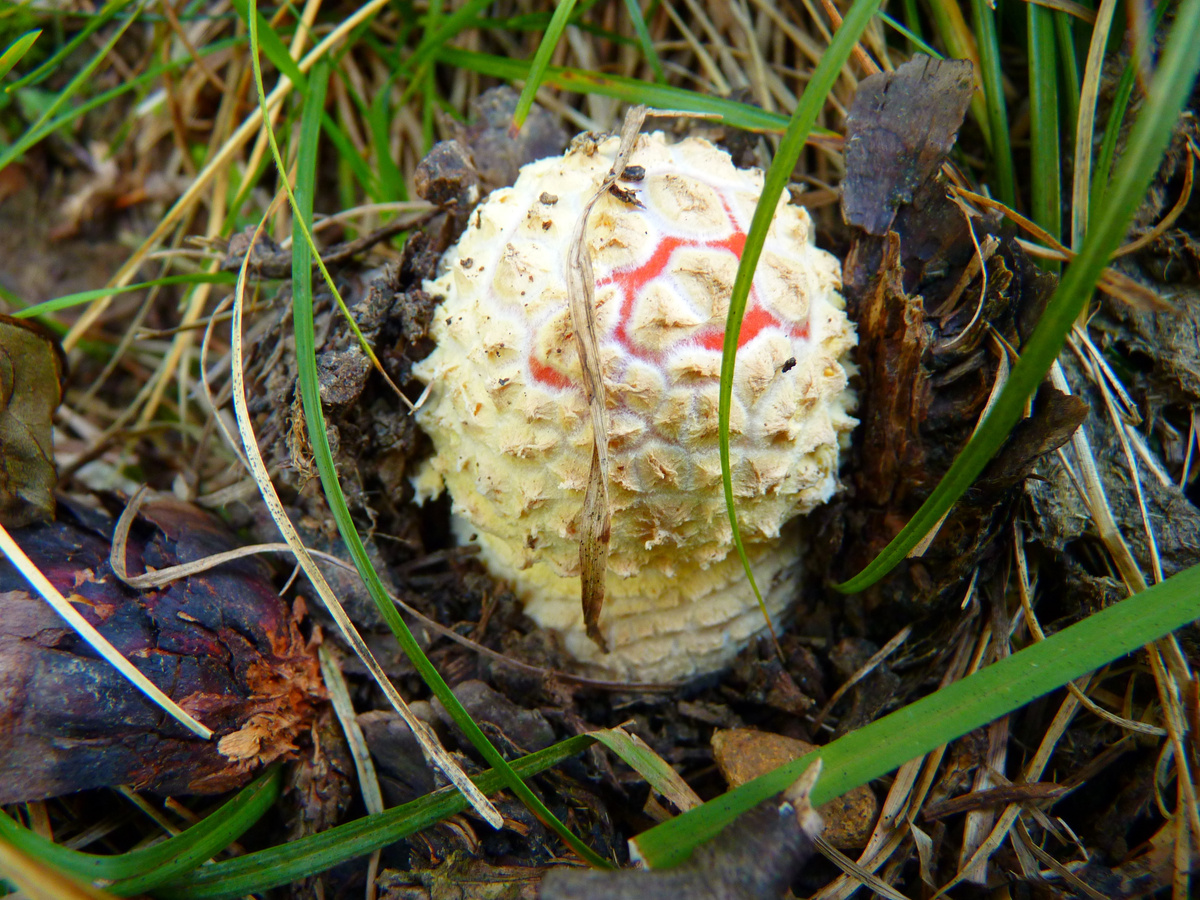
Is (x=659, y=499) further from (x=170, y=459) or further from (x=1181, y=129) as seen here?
(x=170, y=459)

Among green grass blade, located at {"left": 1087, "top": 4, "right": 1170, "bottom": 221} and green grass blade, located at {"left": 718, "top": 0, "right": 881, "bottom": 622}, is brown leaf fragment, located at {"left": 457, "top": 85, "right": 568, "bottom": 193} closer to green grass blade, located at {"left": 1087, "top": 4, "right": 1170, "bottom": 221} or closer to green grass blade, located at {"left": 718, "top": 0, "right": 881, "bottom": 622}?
green grass blade, located at {"left": 718, "top": 0, "right": 881, "bottom": 622}

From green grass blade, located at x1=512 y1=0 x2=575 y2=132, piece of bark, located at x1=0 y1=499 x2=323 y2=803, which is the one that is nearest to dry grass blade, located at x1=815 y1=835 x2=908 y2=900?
piece of bark, located at x1=0 y1=499 x2=323 y2=803

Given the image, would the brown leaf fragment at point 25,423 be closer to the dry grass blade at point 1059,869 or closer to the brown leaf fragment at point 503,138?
the brown leaf fragment at point 503,138

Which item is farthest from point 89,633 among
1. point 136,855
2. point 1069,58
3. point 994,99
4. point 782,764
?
point 1069,58

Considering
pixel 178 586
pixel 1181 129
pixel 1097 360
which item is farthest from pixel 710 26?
pixel 178 586

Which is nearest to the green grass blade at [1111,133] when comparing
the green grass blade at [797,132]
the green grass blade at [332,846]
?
the green grass blade at [797,132]
